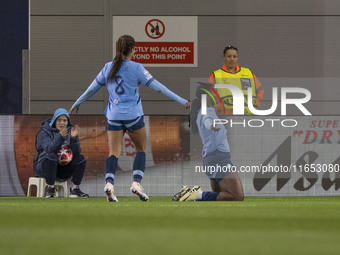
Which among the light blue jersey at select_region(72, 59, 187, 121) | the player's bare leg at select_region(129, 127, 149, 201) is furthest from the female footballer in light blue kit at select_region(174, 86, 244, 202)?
the light blue jersey at select_region(72, 59, 187, 121)

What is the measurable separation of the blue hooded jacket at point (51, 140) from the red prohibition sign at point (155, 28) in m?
3.23

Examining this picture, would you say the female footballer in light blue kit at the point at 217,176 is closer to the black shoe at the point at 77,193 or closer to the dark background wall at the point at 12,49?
the black shoe at the point at 77,193

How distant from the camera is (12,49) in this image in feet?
40.5

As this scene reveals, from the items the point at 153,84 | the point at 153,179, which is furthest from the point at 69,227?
the point at 153,179

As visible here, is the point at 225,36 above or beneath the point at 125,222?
above

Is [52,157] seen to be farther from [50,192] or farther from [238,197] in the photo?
[238,197]

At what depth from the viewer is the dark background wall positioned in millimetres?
12219

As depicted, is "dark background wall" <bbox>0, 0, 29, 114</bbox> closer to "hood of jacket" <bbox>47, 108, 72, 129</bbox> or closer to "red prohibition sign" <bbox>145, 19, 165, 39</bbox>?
"red prohibition sign" <bbox>145, 19, 165, 39</bbox>

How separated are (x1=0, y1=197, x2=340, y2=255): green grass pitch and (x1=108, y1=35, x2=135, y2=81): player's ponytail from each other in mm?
1388

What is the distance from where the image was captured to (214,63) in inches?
466

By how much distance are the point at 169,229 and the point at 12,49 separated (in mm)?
8197

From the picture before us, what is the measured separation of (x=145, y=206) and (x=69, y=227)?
3.70 feet

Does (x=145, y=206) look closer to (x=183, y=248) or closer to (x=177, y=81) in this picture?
(x=183, y=248)

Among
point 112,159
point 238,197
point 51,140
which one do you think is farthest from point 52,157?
point 238,197
